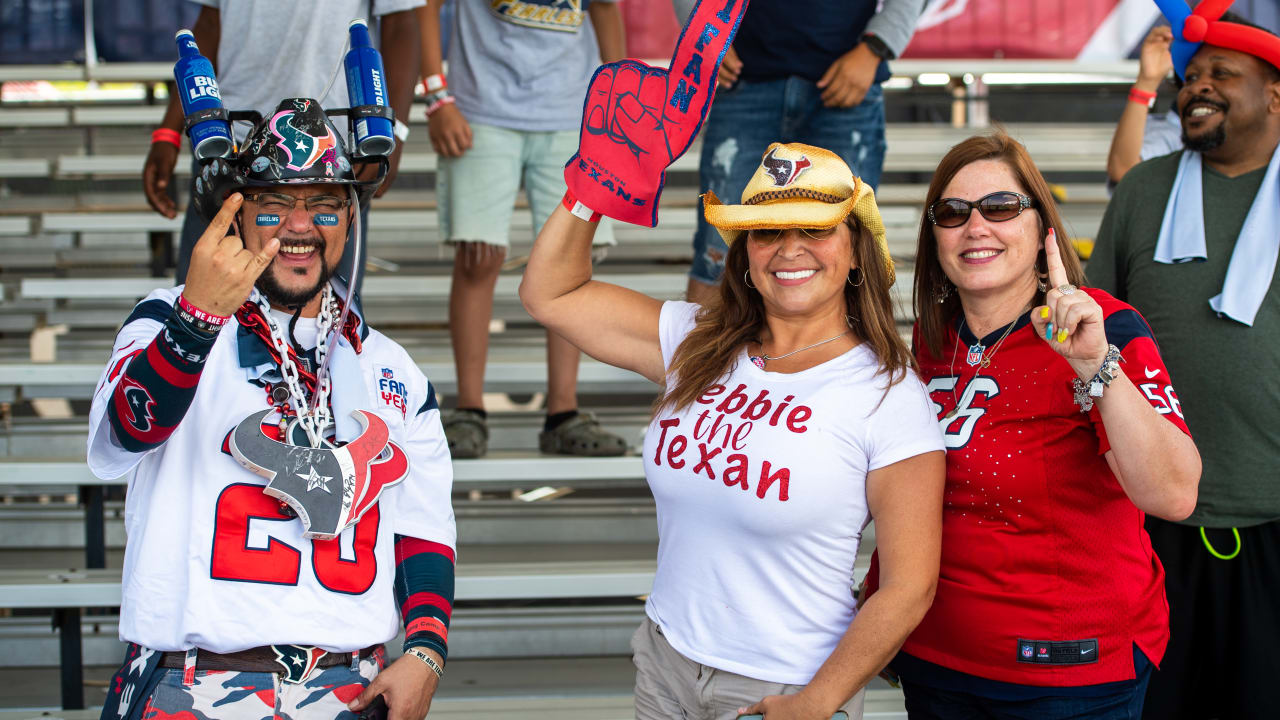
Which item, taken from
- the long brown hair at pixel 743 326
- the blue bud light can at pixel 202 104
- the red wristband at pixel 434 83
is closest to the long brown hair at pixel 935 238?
the long brown hair at pixel 743 326

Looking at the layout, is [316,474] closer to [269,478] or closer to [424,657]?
[269,478]

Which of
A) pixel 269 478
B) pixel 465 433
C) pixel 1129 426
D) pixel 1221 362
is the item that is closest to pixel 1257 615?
pixel 1221 362

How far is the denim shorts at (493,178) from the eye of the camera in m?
2.73

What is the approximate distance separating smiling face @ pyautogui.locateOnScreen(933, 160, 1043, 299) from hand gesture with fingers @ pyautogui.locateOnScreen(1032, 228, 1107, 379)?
0.17 m

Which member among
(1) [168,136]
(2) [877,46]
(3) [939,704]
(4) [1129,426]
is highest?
(2) [877,46]

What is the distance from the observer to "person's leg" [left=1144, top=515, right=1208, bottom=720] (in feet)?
7.16

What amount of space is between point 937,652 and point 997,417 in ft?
1.16

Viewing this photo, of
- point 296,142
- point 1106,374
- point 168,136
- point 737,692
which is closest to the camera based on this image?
point 1106,374

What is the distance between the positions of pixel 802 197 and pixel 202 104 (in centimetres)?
90

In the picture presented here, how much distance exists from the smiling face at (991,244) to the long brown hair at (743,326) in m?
0.11

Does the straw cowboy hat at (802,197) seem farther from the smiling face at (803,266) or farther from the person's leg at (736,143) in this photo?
the person's leg at (736,143)

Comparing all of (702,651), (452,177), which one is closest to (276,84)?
(452,177)

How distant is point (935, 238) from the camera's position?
5.61 feet

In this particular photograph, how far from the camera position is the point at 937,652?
157cm
